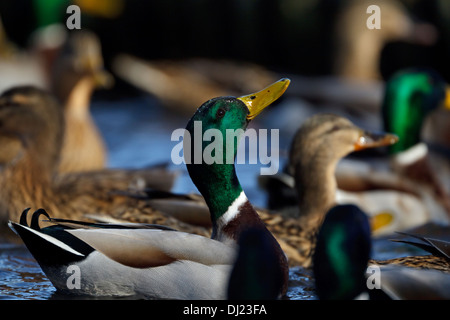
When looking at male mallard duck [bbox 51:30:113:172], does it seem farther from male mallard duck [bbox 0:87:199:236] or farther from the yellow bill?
the yellow bill

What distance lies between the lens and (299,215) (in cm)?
645

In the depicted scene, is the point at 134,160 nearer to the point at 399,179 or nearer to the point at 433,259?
the point at 399,179

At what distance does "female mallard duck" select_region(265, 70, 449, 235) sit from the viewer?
7.51 m

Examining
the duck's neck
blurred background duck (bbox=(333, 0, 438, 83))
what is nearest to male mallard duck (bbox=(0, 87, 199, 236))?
the duck's neck

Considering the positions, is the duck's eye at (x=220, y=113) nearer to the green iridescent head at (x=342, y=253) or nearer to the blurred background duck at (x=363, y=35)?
the green iridescent head at (x=342, y=253)

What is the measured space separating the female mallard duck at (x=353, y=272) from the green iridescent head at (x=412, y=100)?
12.5ft

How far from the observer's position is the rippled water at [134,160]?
527cm

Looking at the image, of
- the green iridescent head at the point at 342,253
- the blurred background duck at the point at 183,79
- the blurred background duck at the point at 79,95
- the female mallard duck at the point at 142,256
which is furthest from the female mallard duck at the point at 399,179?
the blurred background duck at the point at 183,79

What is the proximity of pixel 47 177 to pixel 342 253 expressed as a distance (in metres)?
2.97

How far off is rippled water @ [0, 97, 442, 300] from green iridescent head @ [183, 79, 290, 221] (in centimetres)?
71

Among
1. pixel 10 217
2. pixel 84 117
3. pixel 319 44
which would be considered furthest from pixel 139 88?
pixel 10 217

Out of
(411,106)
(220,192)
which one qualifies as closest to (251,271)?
(220,192)

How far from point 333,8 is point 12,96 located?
24.2 feet
